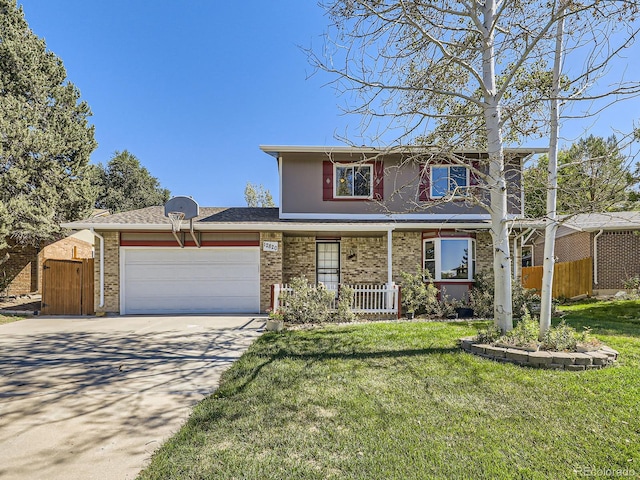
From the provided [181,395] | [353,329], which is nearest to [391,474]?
[181,395]

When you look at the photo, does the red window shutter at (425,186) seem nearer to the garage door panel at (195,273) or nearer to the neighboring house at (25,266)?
the garage door panel at (195,273)

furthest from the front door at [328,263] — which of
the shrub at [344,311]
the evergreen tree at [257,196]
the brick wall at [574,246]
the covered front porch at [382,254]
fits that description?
the evergreen tree at [257,196]

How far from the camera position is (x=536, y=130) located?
275 inches

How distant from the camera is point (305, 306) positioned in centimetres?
858

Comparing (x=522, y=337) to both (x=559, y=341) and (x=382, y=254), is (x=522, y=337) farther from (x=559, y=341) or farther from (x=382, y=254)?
(x=382, y=254)

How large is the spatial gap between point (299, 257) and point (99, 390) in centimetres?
773

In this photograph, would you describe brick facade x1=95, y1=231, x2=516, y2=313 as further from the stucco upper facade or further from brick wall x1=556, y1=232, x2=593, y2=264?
brick wall x1=556, y1=232, x2=593, y2=264

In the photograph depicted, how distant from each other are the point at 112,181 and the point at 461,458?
39425mm

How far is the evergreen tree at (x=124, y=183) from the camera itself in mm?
32987

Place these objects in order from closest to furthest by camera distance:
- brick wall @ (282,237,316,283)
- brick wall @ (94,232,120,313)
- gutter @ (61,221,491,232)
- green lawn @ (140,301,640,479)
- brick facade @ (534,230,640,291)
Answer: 1. green lawn @ (140,301,640,479)
2. gutter @ (61,221,491,232)
3. brick wall @ (94,232,120,313)
4. brick wall @ (282,237,316,283)
5. brick facade @ (534,230,640,291)

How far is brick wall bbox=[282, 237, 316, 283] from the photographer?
11578 millimetres

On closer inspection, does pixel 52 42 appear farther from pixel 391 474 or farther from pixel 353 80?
pixel 391 474

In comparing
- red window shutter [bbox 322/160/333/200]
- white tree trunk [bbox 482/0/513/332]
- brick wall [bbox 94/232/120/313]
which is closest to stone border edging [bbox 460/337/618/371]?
white tree trunk [bbox 482/0/513/332]

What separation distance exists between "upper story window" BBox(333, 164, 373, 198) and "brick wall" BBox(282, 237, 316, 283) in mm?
1974
